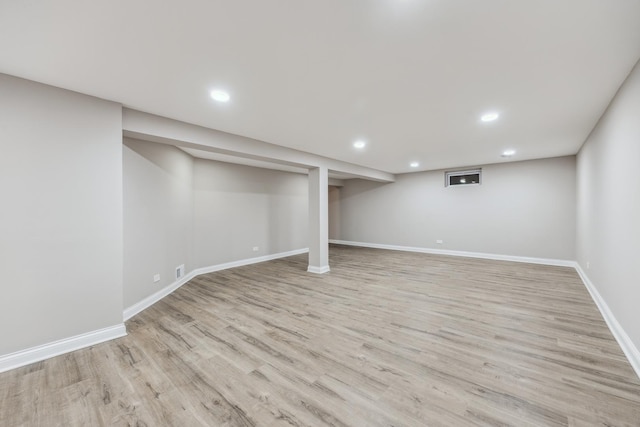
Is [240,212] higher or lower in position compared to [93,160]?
lower

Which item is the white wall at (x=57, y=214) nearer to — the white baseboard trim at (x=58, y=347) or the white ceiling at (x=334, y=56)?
the white baseboard trim at (x=58, y=347)

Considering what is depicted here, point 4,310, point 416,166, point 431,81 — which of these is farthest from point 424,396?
point 416,166

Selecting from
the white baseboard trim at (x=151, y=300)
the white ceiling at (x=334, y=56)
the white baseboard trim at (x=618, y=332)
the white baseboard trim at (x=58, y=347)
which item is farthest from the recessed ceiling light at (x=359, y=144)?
the white baseboard trim at (x=58, y=347)

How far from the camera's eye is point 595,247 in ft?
11.7

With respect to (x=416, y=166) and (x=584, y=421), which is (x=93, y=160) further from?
(x=416, y=166)

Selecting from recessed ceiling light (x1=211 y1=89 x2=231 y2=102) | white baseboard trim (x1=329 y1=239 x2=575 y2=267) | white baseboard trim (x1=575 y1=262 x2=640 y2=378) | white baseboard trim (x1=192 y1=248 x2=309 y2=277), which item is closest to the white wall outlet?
white baseboard trim (x1=192 y1=248 x2=309 y2=277)

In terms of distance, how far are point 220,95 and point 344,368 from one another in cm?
278

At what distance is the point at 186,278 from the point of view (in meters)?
4.77

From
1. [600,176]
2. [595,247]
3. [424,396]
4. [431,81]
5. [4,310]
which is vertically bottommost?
[424,396]

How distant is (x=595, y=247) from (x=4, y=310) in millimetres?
6661

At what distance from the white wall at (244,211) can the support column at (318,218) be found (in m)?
1.70

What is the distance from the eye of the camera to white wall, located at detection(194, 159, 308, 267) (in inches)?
211

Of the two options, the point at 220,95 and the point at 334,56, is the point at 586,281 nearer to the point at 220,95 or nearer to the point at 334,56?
the point at 334,56

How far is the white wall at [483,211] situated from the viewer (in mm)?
5746
